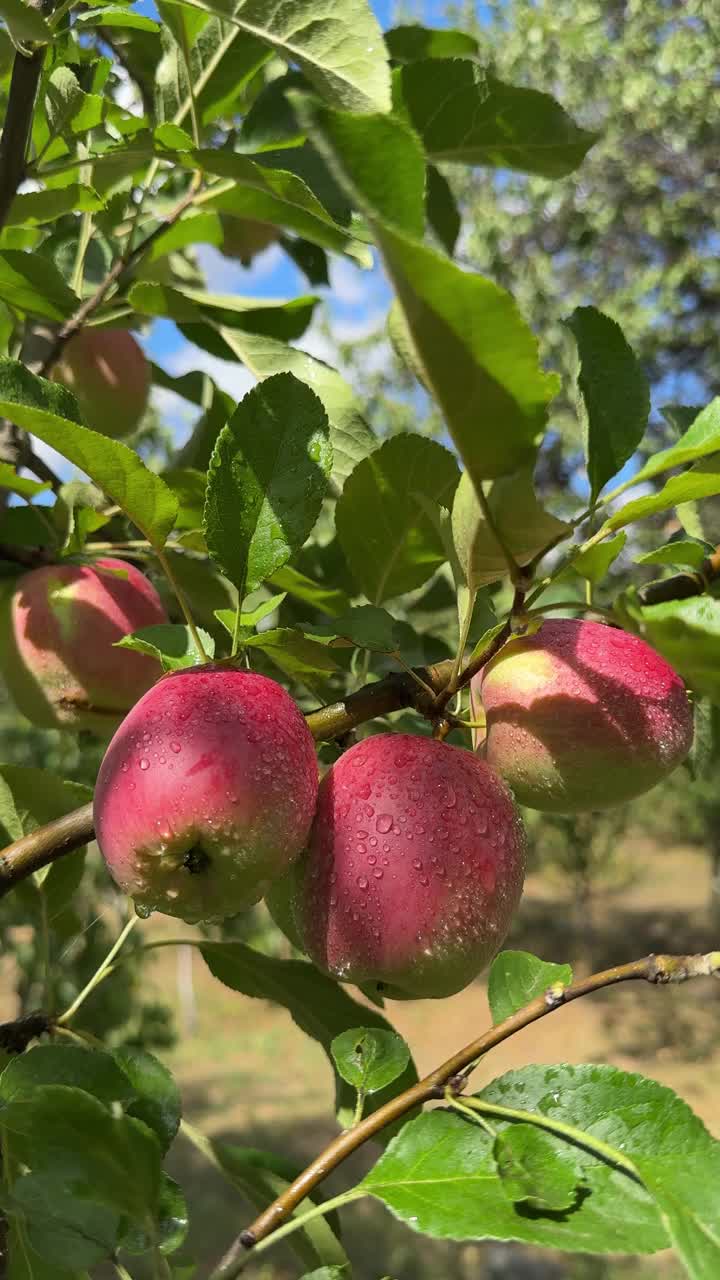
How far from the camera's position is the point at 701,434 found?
53 cm

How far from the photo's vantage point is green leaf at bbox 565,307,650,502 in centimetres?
61

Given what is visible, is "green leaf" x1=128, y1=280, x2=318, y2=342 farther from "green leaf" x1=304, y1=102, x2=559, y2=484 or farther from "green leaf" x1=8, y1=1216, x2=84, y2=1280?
"green leaf" x1=8, y1=1216, x2=84, y2=1280

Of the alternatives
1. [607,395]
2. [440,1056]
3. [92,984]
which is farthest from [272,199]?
[440,1056]

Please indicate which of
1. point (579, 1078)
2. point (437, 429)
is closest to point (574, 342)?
point (579, 1078)

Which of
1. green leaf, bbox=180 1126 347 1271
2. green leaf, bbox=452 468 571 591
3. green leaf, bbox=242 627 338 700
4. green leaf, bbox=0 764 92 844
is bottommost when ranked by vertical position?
green leaf, bbox=180 1126 347 1271

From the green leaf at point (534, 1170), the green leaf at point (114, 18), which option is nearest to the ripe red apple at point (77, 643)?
the green leaf at point (114, 18)

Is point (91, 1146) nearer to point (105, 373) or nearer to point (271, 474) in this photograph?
point (271, 474)

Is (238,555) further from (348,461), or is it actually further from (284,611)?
(284,611)

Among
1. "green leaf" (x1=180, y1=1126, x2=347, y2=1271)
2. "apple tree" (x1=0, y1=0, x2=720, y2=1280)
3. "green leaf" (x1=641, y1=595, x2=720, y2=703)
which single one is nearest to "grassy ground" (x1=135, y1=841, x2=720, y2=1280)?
"green leaf" (x1=180, y1=1126, x2=347, y2=1271)

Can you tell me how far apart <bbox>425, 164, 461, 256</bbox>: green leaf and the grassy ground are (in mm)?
4867

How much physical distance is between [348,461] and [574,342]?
29 centimetres

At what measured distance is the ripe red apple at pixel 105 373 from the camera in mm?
1247

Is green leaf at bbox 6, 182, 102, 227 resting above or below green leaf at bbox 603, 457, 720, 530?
above

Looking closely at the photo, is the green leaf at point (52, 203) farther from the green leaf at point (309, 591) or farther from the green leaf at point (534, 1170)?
the green leaf at point (534, 1170)
